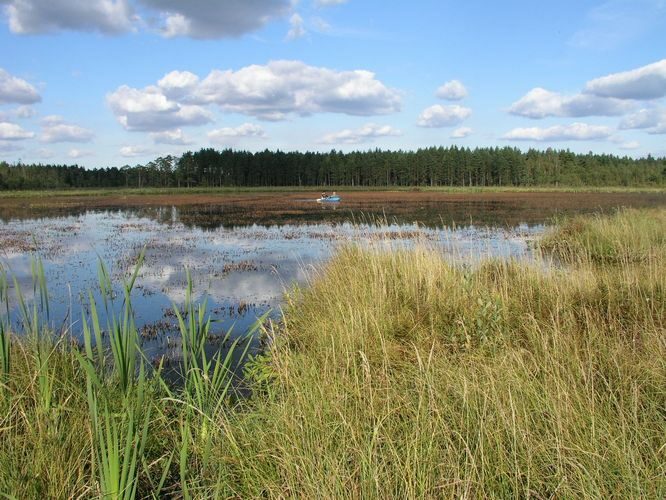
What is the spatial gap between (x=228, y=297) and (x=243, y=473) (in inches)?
331

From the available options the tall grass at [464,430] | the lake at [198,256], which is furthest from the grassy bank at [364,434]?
the lake at [198,256]

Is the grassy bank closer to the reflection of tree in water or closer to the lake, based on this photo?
the lake

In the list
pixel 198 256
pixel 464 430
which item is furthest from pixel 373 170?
pixel 464 430

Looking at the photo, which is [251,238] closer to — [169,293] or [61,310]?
[169,293]

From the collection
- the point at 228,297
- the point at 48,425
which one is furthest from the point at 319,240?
the point at 48,425

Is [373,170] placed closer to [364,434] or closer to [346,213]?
[346,213]

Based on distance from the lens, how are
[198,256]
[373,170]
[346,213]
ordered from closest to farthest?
[198,256], [346,213], [373,170]

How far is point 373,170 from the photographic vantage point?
122750 mm

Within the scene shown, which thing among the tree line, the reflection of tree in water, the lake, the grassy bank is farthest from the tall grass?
the tree line

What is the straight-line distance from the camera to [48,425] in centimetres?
337

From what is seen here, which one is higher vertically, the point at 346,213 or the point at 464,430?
the point at 346,213

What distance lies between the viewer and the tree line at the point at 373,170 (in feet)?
380

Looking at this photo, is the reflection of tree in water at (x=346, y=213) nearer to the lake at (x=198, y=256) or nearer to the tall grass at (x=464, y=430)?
the lake at (x=198, y=256)

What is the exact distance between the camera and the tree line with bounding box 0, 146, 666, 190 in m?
116
